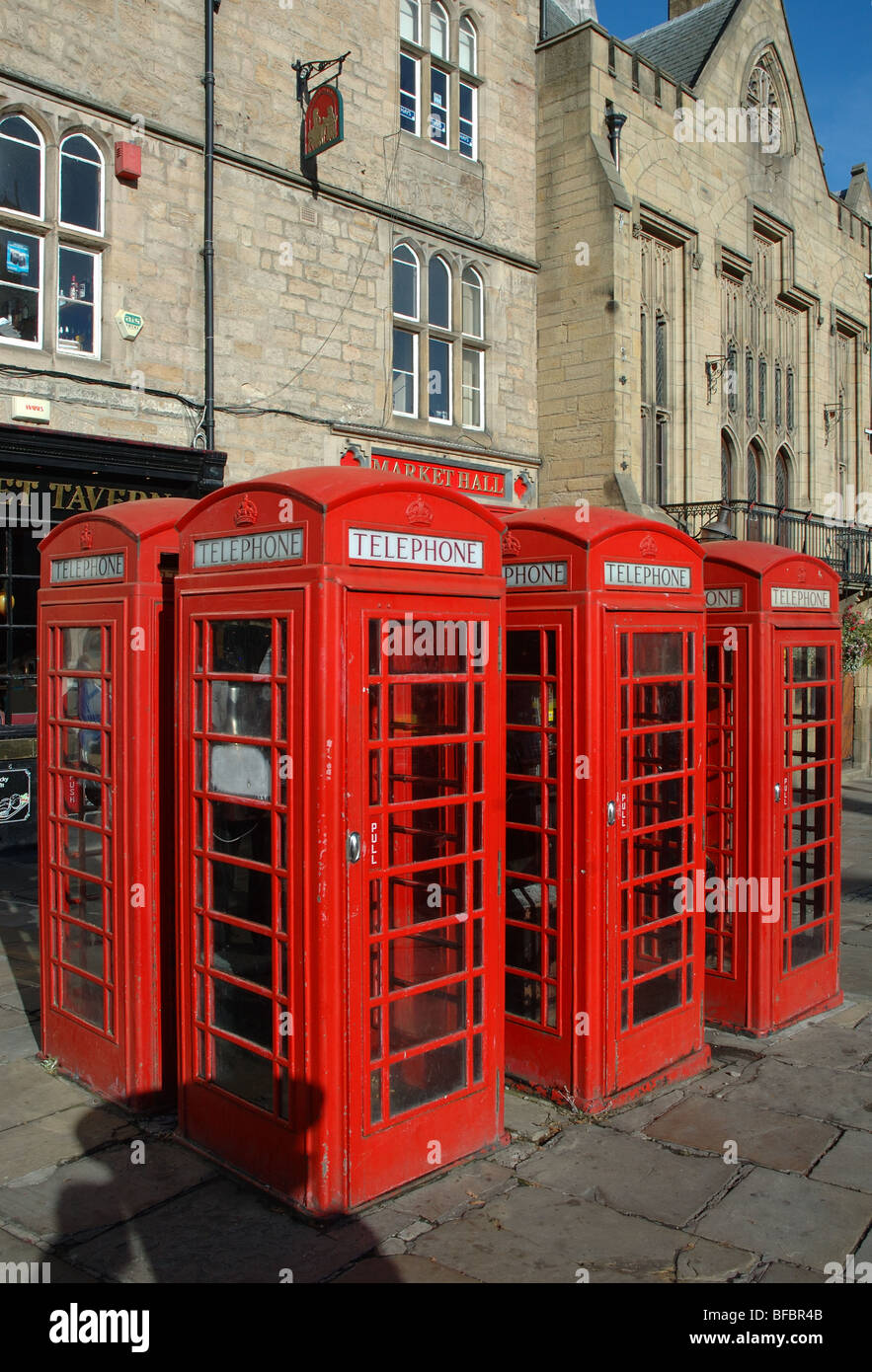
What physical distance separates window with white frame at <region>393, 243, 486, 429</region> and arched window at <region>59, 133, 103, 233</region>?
13.4ft

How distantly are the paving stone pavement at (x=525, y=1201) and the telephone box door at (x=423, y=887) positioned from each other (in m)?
0.31

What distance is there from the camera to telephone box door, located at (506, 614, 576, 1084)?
5.34 meters

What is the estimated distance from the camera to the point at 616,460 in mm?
15219

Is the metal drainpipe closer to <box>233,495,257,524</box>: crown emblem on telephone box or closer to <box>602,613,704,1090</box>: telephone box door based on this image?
<box>602,613,704,1090</box>: telephone box door

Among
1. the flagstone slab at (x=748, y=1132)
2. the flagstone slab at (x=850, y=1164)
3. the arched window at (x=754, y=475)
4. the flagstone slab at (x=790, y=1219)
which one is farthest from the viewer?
the arched window at (x=754, y=475)

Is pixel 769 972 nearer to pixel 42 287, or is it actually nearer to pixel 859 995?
pixel 859 995

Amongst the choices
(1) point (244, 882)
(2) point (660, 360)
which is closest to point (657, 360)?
(2) point (660, 360)

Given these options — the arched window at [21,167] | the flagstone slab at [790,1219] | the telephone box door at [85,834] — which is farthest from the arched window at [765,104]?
the flagstone slab at [790,1219]

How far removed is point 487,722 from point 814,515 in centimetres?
1847

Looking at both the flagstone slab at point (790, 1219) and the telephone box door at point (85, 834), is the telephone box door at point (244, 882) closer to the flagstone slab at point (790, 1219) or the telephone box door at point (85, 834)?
the telephone box door at point (85, 834)

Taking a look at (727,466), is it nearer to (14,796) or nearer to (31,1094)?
(14,796)

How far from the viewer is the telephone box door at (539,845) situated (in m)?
5.34

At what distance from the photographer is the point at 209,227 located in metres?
11.6

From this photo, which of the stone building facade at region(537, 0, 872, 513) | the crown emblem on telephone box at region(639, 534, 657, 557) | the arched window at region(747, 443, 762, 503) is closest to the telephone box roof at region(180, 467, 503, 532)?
the crown emblem on telephone box at region(639, 534, 657, 557)
